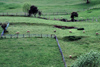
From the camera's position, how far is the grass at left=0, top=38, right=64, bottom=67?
52.1m

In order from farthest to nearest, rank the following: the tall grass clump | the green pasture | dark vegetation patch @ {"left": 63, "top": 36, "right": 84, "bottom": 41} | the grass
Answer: the green pasture < dark vegetation patch @ {"left": 63, "top": 36, "right": 84, "bottom": 41} < the grass < the tall grass clump

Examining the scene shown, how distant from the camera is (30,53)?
2260 inches

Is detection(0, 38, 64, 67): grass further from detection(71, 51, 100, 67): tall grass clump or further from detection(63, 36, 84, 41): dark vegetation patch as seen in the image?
detection(71, 51, 100, 67): tall grass clump

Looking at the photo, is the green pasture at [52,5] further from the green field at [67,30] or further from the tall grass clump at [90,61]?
the tall grass clump at [90,61]

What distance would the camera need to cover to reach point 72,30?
257ft

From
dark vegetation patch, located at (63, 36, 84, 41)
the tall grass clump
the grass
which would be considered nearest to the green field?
dark vegetation patch, located at (63, 36, 84, 41)

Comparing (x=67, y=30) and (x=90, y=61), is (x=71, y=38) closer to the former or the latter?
(x=67, y=30)

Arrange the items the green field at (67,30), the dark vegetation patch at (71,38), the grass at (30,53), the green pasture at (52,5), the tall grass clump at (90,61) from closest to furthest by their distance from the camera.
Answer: the tall grass clump at (90,61)
the grass at (30,53)
the green field at (67,30)
the dark vegetation patch at (71,38)
the green pasture at (52,5)

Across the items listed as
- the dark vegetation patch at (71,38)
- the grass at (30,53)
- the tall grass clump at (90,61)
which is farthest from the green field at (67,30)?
the tall grass clump at (90,61)

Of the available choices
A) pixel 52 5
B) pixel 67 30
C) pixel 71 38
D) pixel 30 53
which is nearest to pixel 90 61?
pixel 30 53

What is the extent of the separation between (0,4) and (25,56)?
9220 cm

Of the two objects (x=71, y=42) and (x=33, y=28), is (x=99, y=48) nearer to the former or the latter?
(x=71, y=42)

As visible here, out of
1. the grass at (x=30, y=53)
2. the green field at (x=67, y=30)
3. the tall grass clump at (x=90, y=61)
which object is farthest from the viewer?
the green field at (x=67, y=30)

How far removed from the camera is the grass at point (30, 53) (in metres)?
52.1
